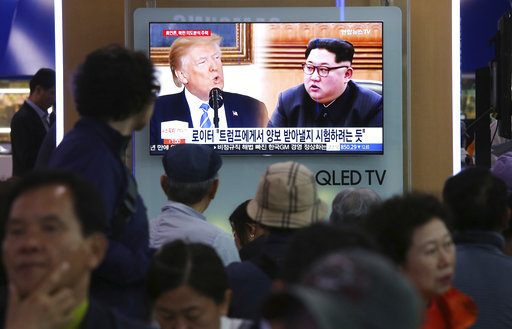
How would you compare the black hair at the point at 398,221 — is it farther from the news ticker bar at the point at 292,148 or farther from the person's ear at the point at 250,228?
the news ticker bar at the point at 292,148

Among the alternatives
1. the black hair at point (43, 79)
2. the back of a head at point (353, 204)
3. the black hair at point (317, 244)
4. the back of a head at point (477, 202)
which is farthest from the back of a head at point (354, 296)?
the black hair at point (43, 79)

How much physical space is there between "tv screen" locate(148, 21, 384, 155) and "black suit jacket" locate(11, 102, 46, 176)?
2.55 feet

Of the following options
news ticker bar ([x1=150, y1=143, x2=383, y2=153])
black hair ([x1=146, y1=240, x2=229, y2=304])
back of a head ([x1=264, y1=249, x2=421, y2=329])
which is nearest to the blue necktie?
news ticker bar ([x1=150, y1=143, x2=383, y2=153])

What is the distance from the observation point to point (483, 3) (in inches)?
443

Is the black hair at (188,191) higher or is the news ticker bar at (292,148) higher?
the news ticker bar at (292,148)

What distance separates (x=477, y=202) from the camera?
2525mm

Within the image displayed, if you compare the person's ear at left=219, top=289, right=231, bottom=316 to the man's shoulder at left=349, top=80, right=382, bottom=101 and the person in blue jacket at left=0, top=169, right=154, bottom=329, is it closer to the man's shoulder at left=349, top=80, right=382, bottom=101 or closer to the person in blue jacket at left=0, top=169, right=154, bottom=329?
the person in blue jacket at left=0, top=169, right=154, bottom=329

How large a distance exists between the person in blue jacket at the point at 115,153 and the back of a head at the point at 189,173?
515 mm

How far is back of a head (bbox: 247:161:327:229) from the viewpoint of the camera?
7.71 ft

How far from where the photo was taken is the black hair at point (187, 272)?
6.66 feet

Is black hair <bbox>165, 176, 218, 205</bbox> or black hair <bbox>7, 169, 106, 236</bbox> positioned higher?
black hair <bbox>7, 169, 106, 236</bbox>

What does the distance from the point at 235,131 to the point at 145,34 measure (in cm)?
93

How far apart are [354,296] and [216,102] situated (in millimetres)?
4747

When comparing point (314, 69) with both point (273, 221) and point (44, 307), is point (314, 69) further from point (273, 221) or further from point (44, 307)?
point (44, 307)
